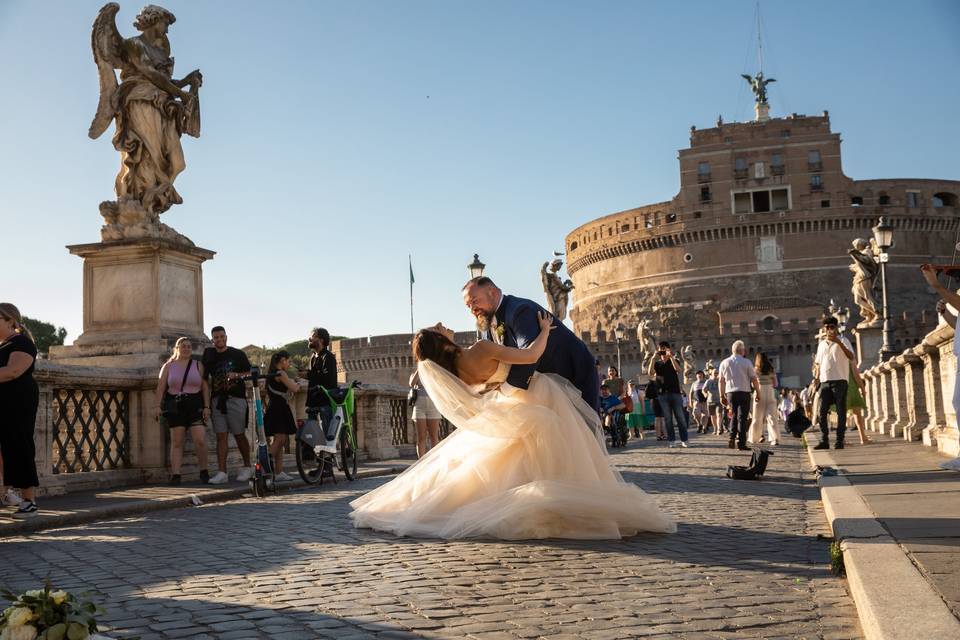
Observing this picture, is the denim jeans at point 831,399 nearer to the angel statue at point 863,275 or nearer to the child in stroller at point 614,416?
the child in stroller at point 614,416

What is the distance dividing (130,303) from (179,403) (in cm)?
152

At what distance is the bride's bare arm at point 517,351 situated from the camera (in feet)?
18.9

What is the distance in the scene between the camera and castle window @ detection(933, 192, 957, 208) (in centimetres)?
7800

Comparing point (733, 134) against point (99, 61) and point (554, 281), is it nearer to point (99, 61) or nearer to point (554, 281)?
point (554, 281)

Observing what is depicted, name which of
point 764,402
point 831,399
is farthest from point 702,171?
point 831,399

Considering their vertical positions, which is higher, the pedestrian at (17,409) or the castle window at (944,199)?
the castle window at (944,199)

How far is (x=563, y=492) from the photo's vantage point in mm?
5371

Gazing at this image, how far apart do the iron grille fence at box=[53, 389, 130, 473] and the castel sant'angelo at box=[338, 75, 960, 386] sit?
2359 inches

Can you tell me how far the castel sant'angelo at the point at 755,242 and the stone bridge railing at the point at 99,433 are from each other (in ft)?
196

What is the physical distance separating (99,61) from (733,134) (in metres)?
71.4


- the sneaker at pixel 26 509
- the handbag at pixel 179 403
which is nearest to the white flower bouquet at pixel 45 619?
the sneaker at pixel 26 509

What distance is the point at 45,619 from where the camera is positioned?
245cm

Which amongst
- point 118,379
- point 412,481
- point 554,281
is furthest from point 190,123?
point 554,281

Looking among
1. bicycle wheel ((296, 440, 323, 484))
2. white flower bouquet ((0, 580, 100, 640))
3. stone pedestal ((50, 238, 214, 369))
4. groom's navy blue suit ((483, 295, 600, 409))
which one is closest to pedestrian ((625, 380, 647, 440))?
bicycle wheel ((296, 440, 323, 484))
